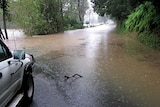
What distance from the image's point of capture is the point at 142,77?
23.5ft

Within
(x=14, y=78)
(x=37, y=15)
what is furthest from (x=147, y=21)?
(x=37, y=15)

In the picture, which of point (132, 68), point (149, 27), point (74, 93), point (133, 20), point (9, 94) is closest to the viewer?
point (9, 94)

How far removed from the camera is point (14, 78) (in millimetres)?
3982

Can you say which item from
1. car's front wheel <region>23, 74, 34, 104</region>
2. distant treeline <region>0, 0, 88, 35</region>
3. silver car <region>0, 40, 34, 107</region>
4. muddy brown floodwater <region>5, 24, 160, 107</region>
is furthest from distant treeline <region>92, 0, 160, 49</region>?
distant treeline <region>0, 0, 88, 35</region>

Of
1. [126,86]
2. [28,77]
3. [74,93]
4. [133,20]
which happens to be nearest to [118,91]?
[126,86]

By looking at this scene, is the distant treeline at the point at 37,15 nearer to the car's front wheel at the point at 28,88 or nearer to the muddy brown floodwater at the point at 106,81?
the muddy brown floodwater at the point at 106,81

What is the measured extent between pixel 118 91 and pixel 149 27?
31.4 feet

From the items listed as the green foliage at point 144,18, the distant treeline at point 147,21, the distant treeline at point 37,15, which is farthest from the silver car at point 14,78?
the distant treeline at point 37,15

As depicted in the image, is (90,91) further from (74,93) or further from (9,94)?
(9,94)

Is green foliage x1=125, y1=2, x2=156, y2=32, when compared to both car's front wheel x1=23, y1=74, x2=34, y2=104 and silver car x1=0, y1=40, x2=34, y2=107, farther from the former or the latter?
silver car x1=0, y1=40, x2=34, y2=107

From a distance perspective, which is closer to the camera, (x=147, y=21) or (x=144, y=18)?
(x=147, y=21)

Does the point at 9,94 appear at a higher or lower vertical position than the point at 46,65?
higher

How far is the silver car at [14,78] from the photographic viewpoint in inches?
139

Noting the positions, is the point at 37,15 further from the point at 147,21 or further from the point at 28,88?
the point at 28,88
